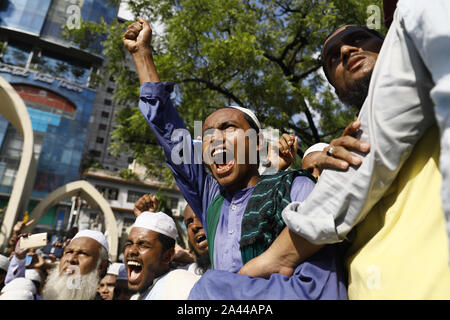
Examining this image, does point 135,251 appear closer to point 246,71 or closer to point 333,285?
point 333,285

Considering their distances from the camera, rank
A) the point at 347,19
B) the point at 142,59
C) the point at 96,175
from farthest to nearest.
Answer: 1. the point at 96,175
2. the point at 347,19
3. the point at 142,59

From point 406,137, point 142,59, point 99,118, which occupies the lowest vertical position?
point 406,137

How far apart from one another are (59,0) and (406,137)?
152ft

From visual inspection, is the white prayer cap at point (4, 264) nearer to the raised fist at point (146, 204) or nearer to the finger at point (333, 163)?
the raised fist at point (146, 204)

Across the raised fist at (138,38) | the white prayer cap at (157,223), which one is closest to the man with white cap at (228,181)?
the raised fist at (138,38)

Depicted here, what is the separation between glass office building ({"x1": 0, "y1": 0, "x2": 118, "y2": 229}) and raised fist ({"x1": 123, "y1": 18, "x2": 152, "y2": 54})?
35.5 meters

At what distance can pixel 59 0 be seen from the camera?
125 ft

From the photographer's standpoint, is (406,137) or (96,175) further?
(96,175)

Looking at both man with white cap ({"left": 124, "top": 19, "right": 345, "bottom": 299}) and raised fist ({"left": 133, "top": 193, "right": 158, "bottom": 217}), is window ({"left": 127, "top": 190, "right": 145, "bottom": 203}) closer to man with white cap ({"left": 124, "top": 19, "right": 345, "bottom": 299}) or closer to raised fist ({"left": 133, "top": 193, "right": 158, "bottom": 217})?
raised fist ({"left": 133, "top": 193, "right": 158, "bottom": 217})

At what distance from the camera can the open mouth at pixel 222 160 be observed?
73.0 inches

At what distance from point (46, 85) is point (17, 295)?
3899cm
